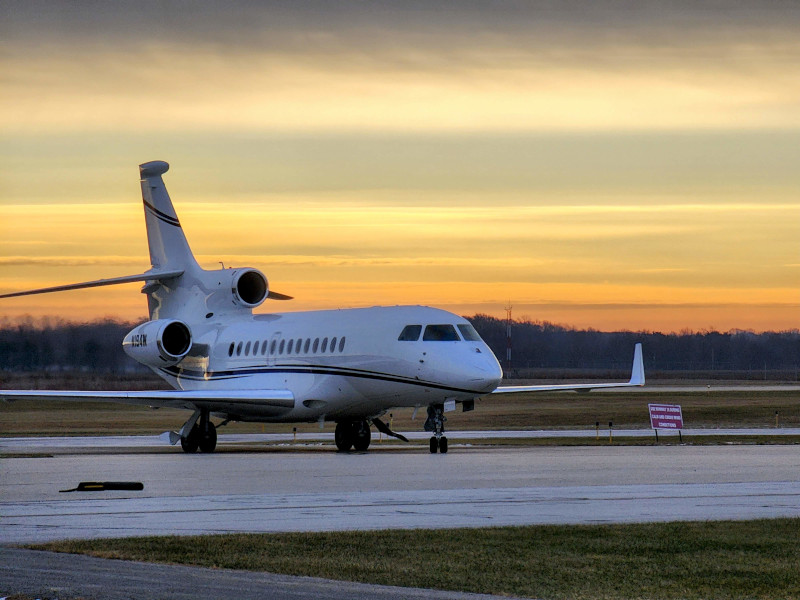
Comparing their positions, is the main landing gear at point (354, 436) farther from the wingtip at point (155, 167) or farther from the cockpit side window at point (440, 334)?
the wingtip at point (155, 167)

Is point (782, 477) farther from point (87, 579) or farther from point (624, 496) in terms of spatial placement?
point (87, 579)

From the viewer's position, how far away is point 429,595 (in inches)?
470

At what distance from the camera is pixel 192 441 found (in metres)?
40.2

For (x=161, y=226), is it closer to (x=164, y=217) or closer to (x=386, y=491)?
(x=164, y=217)

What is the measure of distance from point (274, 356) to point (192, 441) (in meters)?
3.65

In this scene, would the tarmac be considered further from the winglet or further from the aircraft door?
the winglet

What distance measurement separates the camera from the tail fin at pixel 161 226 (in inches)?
1825

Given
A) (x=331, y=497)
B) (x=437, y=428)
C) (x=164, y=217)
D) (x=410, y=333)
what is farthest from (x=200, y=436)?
(x=331, y=497)

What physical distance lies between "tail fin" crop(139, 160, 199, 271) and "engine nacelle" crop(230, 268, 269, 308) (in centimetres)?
207

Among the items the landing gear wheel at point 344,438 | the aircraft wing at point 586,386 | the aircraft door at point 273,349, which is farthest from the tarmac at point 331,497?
the aircraft door at point 273,349

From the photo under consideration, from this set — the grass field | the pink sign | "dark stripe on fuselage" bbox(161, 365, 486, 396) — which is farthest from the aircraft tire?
the grass field

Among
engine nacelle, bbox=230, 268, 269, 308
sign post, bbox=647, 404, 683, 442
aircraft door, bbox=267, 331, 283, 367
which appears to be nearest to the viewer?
aircraft door, bbox=267, 331, 283, 367

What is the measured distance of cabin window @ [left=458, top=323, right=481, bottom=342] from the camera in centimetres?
3675

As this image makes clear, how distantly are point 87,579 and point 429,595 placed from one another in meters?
3.32
